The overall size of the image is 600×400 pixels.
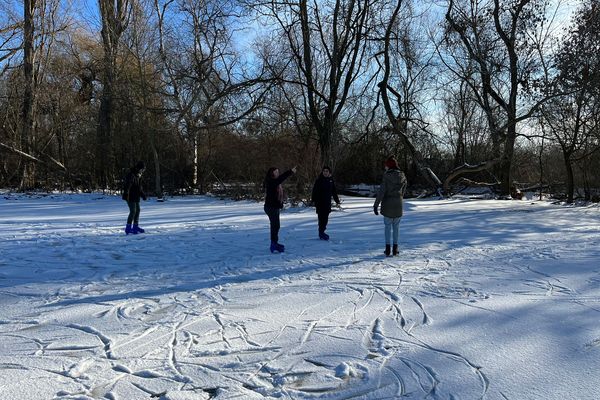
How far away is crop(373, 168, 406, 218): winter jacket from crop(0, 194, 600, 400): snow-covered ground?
89 centimetres

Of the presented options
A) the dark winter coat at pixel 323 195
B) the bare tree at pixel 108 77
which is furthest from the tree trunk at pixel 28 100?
the dark winter coat at pixel 323 195

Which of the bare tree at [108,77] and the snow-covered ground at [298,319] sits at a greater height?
the bare tree at [108,77]

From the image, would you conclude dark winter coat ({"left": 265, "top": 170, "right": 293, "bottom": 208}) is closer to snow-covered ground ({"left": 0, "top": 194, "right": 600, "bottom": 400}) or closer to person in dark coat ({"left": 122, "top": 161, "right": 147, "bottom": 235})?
snow-covered ground ({"left": 0, "top": 194, "right": 600, "bottom": 400})

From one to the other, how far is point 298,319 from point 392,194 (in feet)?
12.9

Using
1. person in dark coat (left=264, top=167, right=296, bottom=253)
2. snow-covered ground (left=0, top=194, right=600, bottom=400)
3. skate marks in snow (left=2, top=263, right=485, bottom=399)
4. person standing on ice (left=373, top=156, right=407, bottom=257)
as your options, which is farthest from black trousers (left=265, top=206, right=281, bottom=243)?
skate marks in snow (left=2, top=263, right=485, bottom=399)

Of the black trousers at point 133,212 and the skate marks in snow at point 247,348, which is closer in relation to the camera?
the skate marks in snow at point 247,348

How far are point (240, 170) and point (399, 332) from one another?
1866 centimetres

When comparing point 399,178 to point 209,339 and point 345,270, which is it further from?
point 209,339

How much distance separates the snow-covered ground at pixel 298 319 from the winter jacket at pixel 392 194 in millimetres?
888

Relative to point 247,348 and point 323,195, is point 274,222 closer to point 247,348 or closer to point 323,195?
point 323,195

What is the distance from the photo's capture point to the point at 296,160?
19.3 metres

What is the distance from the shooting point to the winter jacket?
791cm

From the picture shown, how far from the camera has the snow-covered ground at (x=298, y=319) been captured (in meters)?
3.30

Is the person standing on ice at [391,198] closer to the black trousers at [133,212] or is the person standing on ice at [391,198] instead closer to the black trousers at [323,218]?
the black trousers at [323,218]
